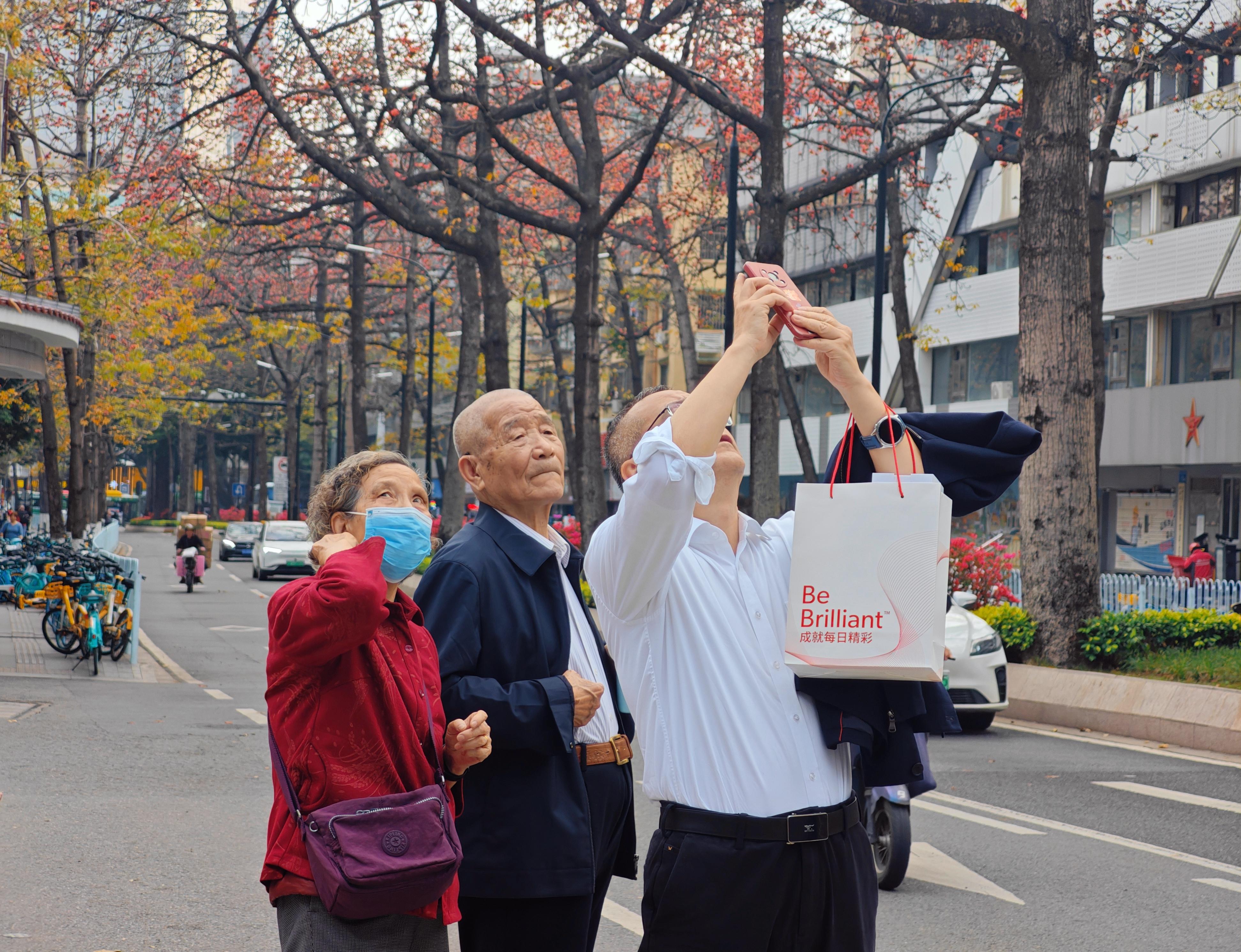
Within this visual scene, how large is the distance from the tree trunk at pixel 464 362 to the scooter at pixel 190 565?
521 centimetres

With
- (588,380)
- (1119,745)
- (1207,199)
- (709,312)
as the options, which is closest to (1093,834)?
(1119,745)

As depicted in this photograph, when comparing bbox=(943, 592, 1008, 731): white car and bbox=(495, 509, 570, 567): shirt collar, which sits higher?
bbox=(495, 509, 570, 567): shirt collar

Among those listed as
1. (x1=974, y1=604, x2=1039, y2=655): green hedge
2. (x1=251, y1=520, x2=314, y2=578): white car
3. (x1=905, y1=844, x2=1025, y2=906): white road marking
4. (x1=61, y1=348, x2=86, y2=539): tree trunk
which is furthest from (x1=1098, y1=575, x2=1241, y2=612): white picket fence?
(x1=251, y1=520, x2=314, y2=578): white car

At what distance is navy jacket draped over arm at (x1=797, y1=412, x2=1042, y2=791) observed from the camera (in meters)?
2.73

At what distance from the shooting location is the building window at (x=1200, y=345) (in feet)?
102

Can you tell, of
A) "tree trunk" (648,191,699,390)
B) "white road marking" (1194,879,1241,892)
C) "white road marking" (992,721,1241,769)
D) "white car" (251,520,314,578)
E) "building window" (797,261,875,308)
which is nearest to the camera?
"white road marking" (1194,879,1241,892)

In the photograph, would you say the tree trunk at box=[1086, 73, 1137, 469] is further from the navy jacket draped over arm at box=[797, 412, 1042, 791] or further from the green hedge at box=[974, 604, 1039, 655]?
the navy jacket draped over arm at box=[797, 412, 1042, 791]

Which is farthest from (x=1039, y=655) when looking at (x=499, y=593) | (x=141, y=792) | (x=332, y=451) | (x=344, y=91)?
(x=332, y=451)

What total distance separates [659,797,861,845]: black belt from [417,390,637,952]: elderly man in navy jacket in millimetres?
480

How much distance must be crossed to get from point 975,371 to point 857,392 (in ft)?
126

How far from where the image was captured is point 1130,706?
1220 centimetres

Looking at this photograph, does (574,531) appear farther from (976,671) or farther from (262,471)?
(262,471)

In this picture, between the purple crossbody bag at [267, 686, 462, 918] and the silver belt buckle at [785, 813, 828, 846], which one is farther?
the purple crossbody bag at [267, 686, 462, 918]

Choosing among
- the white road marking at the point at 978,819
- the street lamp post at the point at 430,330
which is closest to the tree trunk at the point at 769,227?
the white road marking at the point at 978,819
